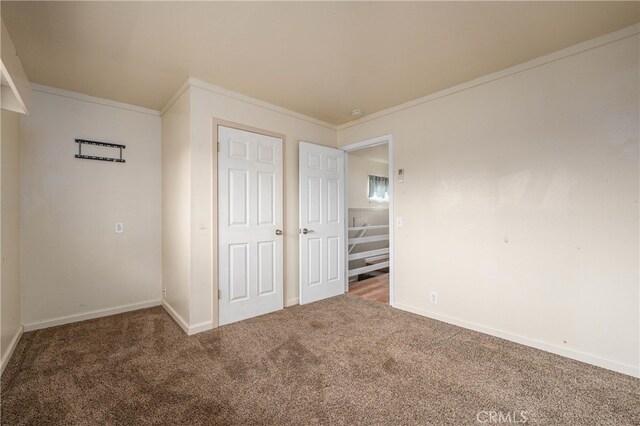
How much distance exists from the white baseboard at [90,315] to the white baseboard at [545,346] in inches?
125

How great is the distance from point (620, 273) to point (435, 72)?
2.09 m

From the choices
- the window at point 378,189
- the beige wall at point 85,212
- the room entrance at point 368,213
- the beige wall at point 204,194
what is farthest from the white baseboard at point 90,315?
the window at point 378,189

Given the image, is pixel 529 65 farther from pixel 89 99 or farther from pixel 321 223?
pixel 89 99

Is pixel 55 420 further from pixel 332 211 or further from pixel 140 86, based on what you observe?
pixel 332 211

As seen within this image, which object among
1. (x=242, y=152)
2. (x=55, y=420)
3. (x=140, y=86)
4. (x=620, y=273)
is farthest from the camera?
(x=242, y=152)

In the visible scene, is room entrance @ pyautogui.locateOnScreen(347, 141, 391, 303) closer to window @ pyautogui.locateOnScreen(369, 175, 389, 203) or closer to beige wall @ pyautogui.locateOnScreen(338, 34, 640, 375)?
window @ pyautogui.locateOnScreen(369, 175, 389, 203)

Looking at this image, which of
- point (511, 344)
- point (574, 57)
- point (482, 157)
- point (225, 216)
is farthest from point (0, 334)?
point (574, 57)

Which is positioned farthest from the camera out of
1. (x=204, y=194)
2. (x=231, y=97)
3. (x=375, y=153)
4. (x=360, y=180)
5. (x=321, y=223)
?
(x=360, y=180)

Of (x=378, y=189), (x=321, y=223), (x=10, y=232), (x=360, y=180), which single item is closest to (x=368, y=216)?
(x=378, y=189)

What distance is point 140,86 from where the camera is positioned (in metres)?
2.78

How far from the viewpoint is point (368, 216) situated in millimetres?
5523

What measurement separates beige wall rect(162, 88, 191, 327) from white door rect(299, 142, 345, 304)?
4.25ft

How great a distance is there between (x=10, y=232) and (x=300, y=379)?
266 centimetres

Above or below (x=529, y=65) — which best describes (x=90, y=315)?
below
